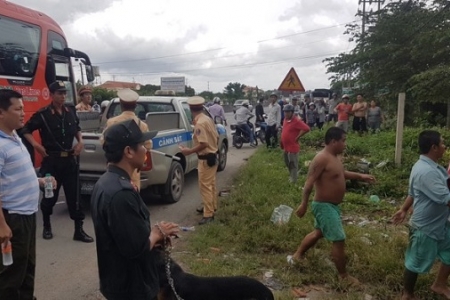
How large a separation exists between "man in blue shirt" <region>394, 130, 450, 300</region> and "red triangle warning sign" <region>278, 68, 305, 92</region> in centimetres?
824

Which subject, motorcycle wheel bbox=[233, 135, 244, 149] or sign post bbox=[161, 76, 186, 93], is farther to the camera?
sign post bbox=[161, 76, 186, 93]

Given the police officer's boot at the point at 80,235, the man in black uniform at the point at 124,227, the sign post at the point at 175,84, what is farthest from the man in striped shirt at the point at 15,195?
the sign post at the point at 175,84

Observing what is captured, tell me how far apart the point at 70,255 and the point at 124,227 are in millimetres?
3130

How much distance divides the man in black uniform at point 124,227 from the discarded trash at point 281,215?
3438mm

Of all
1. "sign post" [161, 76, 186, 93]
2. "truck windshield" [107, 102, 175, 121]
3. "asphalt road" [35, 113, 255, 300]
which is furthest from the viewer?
"sign post" [161, 76, 186, 93]

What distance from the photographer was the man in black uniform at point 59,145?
15.8 ft

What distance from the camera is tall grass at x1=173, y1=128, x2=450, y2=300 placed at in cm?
401

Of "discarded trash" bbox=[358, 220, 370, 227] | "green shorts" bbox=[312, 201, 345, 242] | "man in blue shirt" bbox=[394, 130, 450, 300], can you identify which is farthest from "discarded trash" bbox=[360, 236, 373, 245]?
"man in blue shirt" bbox=[394, 130, 450, 300]

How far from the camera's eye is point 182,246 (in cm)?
503

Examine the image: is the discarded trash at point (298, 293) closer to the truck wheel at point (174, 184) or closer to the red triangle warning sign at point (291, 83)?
the truck wheel at point (174, 184)

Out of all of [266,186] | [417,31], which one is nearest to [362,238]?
[266,186]

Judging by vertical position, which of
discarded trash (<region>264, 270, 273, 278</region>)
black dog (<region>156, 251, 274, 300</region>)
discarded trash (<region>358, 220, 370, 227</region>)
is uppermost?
black dog (<region>156, 251, 274, 300</region>)

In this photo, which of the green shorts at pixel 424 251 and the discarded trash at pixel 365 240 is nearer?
the green shorts at pixel 424 251

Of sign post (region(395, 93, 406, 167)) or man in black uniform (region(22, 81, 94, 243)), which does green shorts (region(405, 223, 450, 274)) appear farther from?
sign post (region(395, 93, 406, 167))
